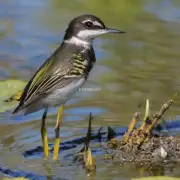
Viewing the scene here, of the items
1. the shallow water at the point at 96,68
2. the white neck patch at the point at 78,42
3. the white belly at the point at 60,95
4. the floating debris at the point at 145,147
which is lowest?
the shallow water at the point at 96,68

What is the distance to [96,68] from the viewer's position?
10391 millimetres

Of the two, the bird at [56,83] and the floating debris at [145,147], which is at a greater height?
the bird at [56,83]

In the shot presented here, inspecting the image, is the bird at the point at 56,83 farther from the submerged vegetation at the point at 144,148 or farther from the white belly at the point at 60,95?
the submerged vegetation at the point at 144,148

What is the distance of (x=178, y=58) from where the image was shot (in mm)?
10742

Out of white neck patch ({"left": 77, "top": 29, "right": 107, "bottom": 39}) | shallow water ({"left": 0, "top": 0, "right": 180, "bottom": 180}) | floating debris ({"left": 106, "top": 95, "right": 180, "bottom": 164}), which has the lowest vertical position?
shallow water ({"left": 0, "top": 0, "right": 180, "bottom": 180})

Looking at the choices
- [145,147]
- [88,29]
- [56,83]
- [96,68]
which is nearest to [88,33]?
[88,29]

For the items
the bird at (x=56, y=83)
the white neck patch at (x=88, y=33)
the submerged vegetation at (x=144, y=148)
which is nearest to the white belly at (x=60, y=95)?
the bird at (x=56, y=83)

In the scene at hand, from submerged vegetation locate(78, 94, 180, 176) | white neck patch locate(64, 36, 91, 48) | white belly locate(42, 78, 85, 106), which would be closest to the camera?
submerged vegetation locate(78, 94, 180, 176)

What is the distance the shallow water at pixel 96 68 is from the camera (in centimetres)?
783

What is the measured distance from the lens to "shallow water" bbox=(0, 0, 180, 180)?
783cm

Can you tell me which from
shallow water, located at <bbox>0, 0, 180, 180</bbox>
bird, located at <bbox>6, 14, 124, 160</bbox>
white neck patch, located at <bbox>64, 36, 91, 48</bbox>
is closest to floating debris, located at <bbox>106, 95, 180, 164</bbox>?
shallow water, located at <bbox>0, 0, 180, 180</bbox>

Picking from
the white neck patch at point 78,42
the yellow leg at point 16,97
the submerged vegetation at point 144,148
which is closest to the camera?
the submerged vegetation at point 144,148

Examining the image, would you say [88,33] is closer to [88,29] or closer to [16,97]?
[88,29]

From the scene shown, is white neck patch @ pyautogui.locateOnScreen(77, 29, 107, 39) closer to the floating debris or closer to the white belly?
the white belly
